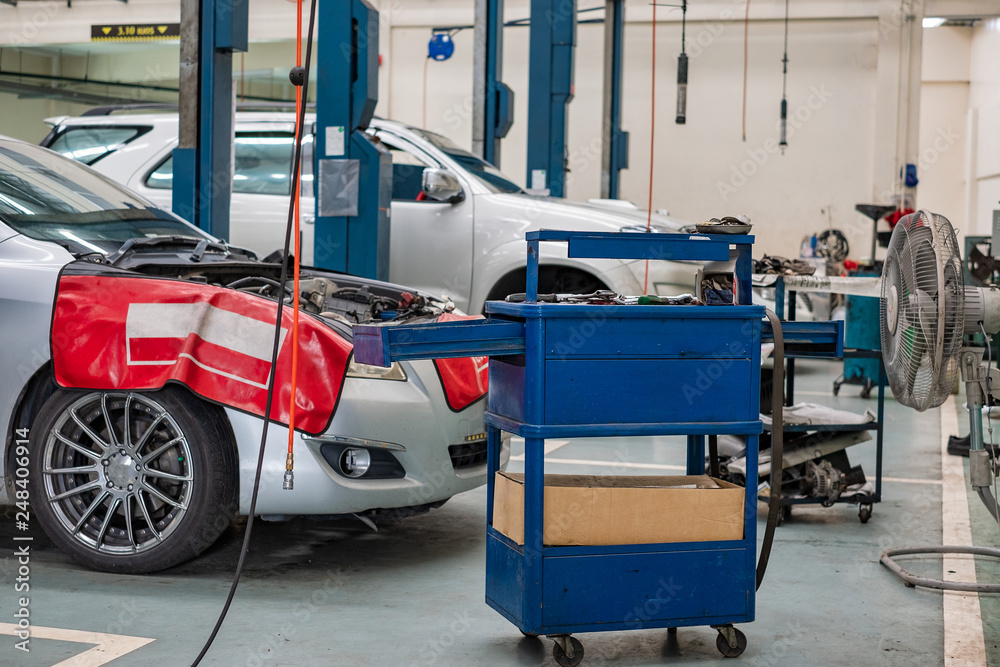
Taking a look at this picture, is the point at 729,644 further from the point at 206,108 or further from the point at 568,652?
the point at 206,108

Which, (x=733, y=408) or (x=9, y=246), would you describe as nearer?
(x=733, y=408)

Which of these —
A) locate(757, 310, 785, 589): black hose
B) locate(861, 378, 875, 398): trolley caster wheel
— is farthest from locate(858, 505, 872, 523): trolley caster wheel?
locate(861, 378, 875, 398): trolley caster wheel

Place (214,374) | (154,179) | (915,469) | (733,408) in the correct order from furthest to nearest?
1. (154,179)
2. (915,469)
3. (214,374)
4. (733,408)

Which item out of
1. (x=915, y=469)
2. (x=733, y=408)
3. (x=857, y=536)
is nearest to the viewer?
(x=733, y=408)

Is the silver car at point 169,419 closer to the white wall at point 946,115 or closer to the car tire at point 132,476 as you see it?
the car tire at point 132,476

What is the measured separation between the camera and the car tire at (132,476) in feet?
10.5

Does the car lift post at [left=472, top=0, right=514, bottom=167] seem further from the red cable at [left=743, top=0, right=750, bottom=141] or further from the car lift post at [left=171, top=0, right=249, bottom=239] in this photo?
the red cable at [left=743, top=0, right=750, bottom=141]

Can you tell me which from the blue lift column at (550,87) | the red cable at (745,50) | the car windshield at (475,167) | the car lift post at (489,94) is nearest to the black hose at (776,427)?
the car windshield at (475,167)

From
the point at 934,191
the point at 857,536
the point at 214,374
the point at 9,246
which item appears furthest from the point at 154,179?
the point at 934,191

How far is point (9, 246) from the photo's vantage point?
3453 millimetres

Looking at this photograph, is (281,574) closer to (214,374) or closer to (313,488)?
(313,488)

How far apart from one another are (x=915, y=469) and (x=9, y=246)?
455 cm

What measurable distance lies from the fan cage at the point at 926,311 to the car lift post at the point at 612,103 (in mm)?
9080

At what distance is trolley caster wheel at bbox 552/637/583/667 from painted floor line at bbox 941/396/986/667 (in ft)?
3.18
